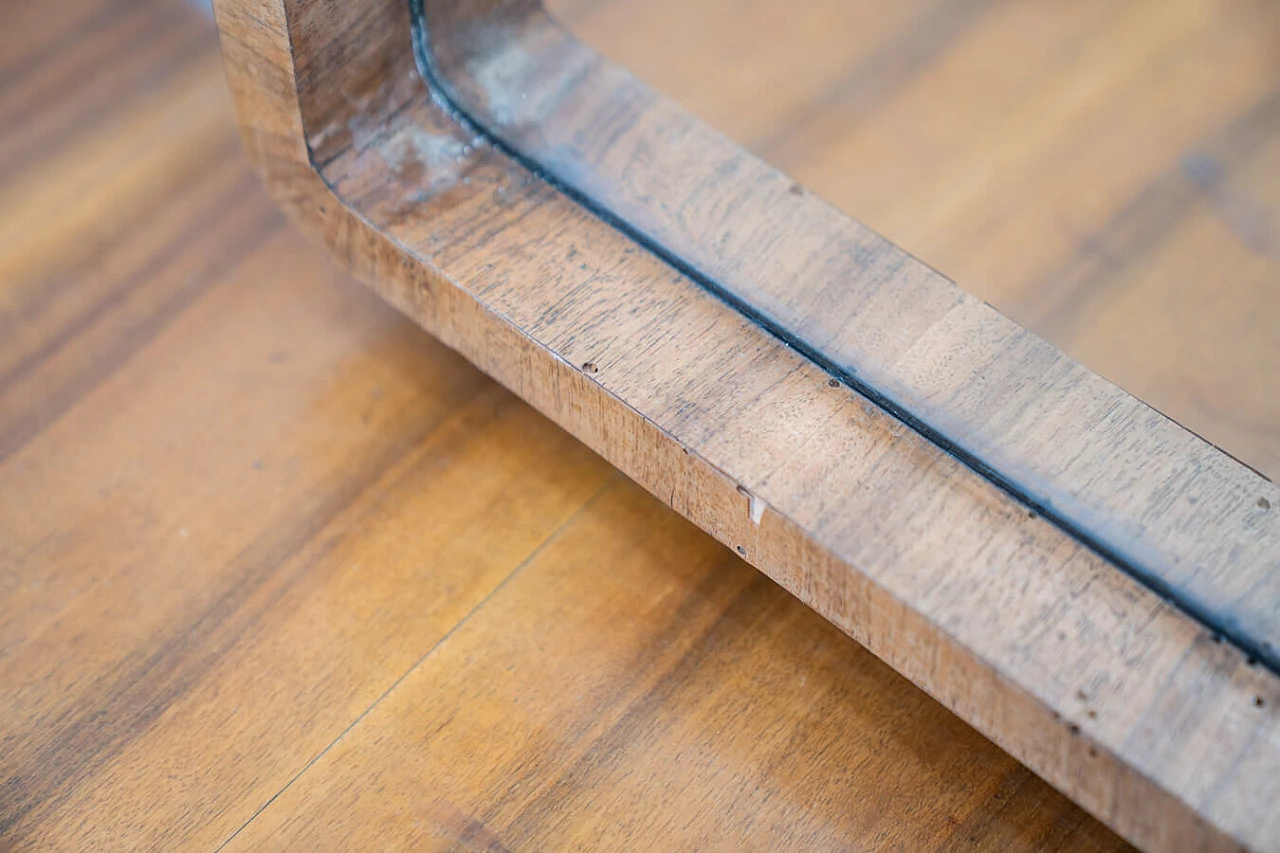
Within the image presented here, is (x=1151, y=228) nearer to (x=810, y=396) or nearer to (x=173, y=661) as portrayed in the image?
(x=810, y=396)

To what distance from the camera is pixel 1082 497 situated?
397mm

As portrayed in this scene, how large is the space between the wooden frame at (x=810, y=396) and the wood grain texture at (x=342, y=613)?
54 millimetres

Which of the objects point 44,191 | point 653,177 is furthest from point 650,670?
point 44,191

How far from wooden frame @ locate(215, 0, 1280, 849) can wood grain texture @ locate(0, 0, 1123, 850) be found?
5 centimetres

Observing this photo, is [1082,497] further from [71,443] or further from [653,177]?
[71,443]

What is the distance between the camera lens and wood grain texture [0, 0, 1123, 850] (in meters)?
0.43

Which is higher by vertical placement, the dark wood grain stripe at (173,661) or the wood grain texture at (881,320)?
the wood grain texture at (881,320)

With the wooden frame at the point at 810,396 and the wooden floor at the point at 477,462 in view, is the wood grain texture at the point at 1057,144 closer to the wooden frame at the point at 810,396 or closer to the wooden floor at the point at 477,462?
the wooden floor at the point at 477,462

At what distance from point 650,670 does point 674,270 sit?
13cm

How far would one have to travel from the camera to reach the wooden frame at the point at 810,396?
0.37 m

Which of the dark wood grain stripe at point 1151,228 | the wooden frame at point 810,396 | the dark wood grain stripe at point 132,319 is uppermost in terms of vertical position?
the wooden frame at point 810,396

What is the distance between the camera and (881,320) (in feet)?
1.42

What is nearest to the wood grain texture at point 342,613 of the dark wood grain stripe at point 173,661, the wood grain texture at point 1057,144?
the dark wood grain stripe at point 173,661

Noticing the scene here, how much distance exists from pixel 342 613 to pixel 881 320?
21 cm
